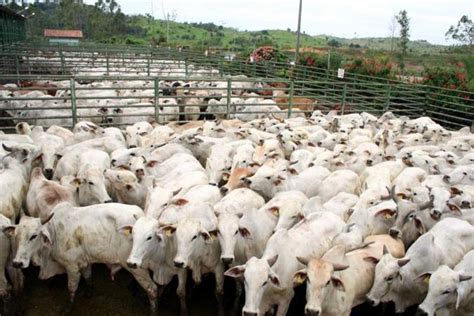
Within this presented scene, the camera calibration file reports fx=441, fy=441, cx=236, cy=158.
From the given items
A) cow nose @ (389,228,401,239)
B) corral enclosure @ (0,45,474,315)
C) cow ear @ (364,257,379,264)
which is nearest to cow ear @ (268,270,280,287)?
cow ear @ (364,257,379,264)

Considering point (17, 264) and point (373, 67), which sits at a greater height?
point (373, 67)

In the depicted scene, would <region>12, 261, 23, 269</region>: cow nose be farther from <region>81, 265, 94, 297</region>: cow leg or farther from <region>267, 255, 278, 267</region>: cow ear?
<region>267, 255, 278, 267</region>: cow ear

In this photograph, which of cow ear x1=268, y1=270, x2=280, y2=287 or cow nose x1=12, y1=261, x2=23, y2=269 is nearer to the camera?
cow ear x1=268, y1=270, x2=280, y2=287

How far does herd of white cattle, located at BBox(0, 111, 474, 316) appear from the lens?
458cm

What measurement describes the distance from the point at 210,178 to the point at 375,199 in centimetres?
253

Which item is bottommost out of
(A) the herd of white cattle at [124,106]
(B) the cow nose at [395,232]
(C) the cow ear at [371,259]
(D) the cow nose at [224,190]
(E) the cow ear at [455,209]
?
(C) the cow ear at [371,259]

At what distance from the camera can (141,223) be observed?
4887 millimetres

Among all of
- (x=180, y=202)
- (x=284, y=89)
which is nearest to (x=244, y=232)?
(x=180, y=202)

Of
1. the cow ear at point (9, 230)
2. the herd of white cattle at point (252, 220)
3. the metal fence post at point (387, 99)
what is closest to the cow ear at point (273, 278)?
the herd of white cattle at point (252, 220)

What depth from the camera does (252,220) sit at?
529 cm

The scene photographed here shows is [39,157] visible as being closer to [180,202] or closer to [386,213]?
[180,202]

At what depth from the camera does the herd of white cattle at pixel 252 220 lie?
4578mm

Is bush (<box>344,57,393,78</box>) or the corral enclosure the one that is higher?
bush (<box>344,57,393,78</box>)

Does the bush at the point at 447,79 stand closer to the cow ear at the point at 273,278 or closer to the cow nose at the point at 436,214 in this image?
the cow nose at the point at 436,214
